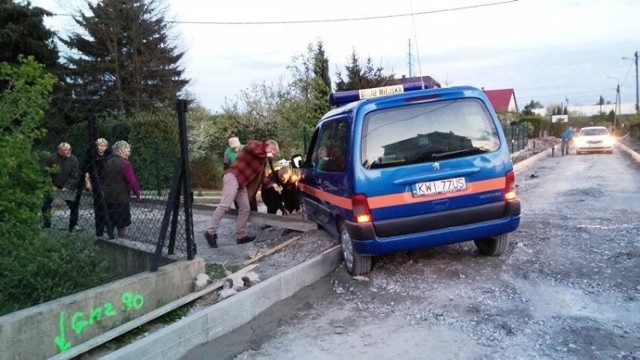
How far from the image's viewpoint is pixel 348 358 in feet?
12.2

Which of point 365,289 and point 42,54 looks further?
point 42,54

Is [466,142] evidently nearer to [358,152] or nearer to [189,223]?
[358,152]

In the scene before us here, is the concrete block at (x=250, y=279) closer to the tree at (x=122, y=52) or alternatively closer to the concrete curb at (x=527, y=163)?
the concrete curb at (x=527, y=163)

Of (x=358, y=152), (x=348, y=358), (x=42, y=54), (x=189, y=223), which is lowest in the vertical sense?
(x=348, y=358)

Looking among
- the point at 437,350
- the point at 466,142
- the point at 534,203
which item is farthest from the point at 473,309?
the point at 534,203

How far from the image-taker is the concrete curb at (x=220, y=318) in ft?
12.1

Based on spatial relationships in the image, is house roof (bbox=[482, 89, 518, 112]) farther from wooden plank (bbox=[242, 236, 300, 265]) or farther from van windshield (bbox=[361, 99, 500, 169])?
van windshield (bbox=[361, 99, 500, 169])

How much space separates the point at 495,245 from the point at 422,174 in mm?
1388

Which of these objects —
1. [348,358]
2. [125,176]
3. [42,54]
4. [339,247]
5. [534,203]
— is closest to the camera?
[348,358]

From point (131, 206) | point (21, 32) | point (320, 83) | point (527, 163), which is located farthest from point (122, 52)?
point (131, 206)

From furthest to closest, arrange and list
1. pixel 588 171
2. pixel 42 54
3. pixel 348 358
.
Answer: pixel 42 54
pixel 588 171
pixel 348 358

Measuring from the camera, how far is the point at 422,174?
5086 millimetres

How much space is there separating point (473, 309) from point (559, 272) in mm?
1393

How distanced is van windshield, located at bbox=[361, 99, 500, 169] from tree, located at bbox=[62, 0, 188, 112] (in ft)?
72.1
